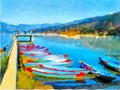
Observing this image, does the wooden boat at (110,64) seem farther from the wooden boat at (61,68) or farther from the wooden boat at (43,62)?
the wooden boat at (43,62)

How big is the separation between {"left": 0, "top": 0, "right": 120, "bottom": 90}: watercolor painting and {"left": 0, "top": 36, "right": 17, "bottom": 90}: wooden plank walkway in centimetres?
1

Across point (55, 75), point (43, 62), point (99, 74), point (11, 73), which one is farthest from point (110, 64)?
point (11, 73)

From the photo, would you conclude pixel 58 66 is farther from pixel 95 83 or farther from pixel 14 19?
pixel 14 19

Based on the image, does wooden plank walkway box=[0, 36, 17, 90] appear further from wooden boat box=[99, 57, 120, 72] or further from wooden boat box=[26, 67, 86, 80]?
wooden boat box=[99, 57, 120, 72]

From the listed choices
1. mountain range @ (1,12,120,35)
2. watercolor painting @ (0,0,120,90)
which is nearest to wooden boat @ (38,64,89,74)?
watercolor painting @ (0,0,120,90)

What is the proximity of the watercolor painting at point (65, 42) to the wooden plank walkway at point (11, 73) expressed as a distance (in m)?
0.01

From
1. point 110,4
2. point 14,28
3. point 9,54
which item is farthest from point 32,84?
point 110,4

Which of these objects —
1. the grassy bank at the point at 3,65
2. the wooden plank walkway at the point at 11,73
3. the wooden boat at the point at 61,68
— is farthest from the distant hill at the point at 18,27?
the wooden boat at the point at 61,68

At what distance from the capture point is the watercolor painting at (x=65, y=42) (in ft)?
10.5

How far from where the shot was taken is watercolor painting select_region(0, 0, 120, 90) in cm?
320

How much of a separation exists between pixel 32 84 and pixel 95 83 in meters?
Answer: 0.68

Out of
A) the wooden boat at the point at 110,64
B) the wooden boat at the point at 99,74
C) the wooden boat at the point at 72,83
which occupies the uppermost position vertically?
the wooden boat at the point at 110,64

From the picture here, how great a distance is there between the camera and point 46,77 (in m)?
3.15

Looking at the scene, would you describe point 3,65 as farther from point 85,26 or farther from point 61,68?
point 85,26
